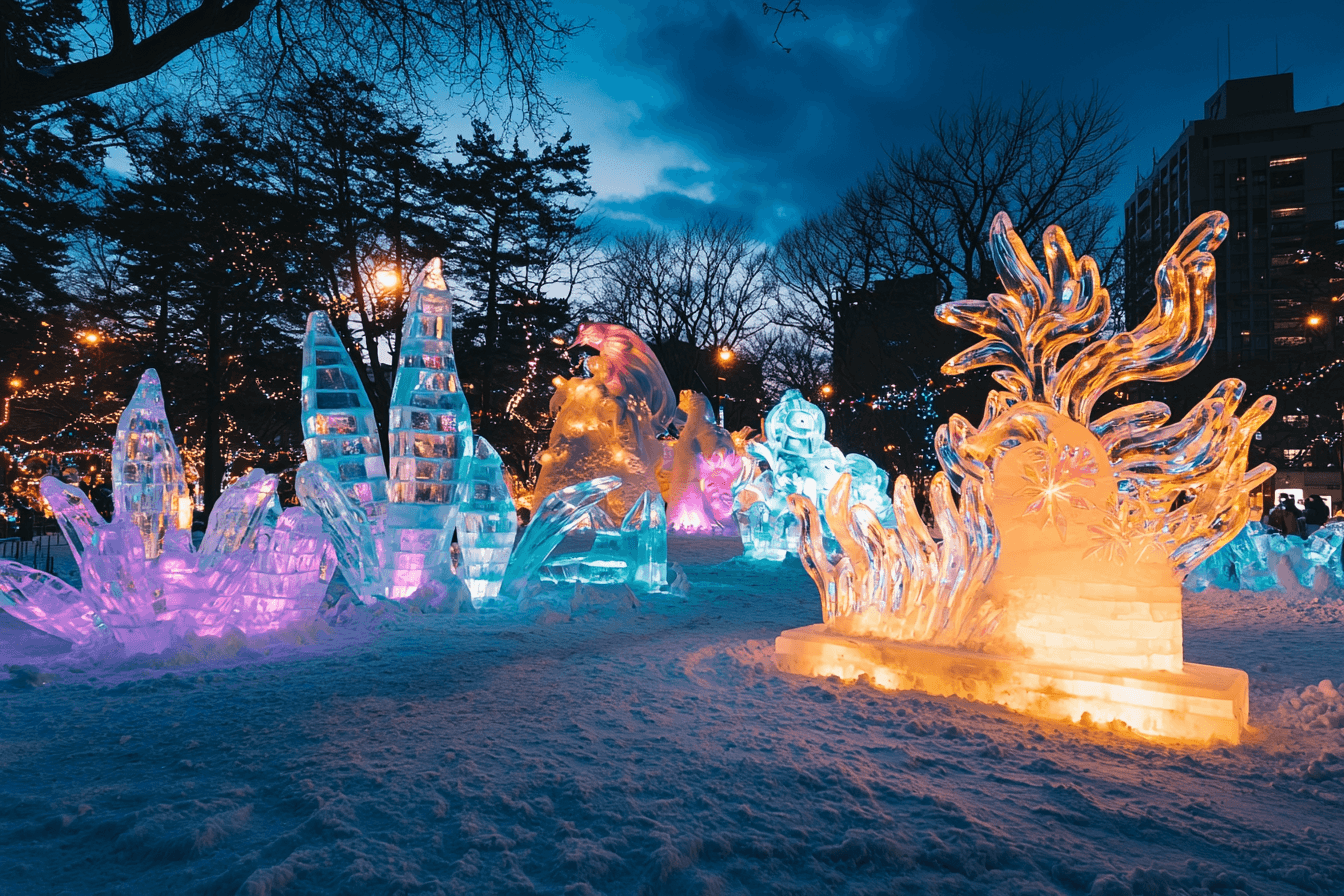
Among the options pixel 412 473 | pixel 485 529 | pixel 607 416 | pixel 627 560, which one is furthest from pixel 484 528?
pixel 607 416

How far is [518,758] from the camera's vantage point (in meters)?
3.31

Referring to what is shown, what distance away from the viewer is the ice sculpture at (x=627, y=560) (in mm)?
8836

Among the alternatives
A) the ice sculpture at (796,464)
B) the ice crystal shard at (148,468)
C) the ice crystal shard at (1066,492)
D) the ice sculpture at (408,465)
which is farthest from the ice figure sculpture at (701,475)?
the ice crystal shard at (1066,492)

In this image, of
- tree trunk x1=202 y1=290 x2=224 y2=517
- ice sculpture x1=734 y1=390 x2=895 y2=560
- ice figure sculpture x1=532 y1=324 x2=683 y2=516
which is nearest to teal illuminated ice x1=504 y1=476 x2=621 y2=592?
ice sculpture x1=734 y1=390 x2=895 y2=560

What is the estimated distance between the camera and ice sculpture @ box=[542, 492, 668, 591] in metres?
8.84

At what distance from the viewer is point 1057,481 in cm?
452

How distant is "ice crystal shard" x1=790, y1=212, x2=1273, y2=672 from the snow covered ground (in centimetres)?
65

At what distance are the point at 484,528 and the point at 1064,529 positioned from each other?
5464 mm

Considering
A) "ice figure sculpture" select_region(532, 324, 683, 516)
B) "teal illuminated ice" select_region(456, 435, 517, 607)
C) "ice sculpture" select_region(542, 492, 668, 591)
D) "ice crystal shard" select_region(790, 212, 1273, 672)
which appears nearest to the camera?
"ice crystal shard" select_region(790, 212, 1273, 672)

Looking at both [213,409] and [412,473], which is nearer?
[412,473]

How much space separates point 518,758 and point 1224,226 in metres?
4.40

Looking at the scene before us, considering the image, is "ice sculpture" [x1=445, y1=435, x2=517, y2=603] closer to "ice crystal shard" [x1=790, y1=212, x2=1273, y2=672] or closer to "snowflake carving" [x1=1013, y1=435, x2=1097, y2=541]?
"ice crystal shard" [x1=790, y1=212, x2=1273, y2=672]

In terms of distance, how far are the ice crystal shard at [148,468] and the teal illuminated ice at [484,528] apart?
2.50 m

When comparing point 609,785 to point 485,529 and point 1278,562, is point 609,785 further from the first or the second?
point 1278,562
